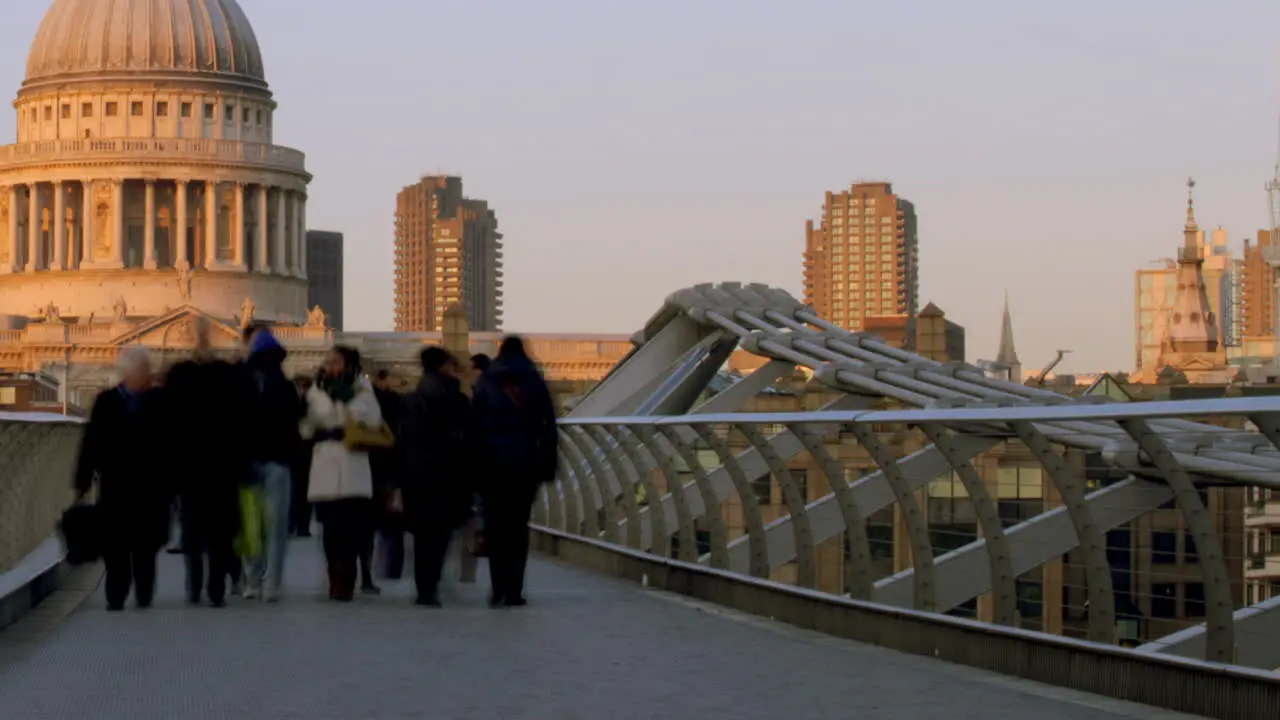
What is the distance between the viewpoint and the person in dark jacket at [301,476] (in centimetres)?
2030

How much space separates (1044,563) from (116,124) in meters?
148

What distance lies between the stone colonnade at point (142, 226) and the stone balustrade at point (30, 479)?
5278 inches

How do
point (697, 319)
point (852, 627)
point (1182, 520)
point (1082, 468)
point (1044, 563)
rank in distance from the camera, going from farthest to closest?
point (697, 319), point (852, 627), point (1044, 563), point (1082, 468), point (1182, 520)

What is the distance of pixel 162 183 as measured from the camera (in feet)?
522

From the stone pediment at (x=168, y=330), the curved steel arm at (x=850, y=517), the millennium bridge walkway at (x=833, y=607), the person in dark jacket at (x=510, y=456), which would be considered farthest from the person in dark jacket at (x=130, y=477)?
the stone pediment at (x=168, y=330)

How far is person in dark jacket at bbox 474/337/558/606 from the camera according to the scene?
694 inches

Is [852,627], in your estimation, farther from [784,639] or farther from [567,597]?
[567,597]

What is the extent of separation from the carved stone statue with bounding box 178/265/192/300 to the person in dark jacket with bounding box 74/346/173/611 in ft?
451

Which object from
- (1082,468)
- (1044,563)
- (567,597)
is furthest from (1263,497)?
(567,597)

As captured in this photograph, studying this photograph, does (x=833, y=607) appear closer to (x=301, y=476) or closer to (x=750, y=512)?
(x=750, y=512)

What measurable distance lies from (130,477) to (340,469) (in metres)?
1.39

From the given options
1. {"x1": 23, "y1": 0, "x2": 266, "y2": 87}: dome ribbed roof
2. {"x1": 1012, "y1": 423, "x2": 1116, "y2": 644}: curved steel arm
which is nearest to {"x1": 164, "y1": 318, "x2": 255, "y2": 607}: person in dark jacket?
{"x1": 1012, "y1": 423, "x2": 1116, "y2": 644}: curved steel arm

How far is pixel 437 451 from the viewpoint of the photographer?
60.8ft

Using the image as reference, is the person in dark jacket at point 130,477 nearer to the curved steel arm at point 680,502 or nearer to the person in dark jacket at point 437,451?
the person in dark jacket at point 437,451
